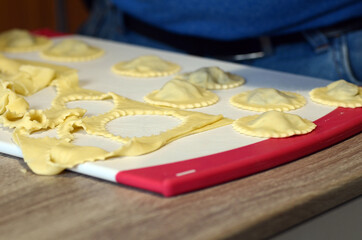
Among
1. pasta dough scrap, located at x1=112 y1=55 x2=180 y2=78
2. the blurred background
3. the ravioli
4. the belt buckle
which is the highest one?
the ravioli

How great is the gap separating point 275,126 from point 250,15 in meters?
0.66

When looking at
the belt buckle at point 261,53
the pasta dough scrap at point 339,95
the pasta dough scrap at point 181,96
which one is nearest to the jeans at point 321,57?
the belt buckle at point 261,53

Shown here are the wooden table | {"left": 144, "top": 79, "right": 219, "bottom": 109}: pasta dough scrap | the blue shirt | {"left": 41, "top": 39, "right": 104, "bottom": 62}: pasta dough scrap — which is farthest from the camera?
the blue shirt

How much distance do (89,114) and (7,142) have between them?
0.53 feet

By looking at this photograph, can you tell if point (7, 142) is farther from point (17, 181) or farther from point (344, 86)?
point (344, 86)

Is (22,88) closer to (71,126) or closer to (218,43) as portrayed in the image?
(71,126)

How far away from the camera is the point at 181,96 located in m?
0.99

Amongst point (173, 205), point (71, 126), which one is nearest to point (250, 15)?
point (71, 126)

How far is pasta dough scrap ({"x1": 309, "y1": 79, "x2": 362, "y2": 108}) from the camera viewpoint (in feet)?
3.14

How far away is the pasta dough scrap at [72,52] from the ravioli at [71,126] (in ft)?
0.92

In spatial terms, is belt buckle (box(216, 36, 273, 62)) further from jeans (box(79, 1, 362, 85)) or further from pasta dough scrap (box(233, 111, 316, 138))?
pasta dough scrap (box(233, 111, 316, 138))

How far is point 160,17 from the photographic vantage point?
1552mm

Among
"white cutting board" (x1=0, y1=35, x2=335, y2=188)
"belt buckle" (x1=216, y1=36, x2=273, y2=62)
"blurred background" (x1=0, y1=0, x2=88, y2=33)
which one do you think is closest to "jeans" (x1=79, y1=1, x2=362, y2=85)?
"belt buckle" (x1=216, y1=36, x2=273, y2=62)

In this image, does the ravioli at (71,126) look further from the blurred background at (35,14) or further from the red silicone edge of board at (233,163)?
the blurred background at (35,14)
